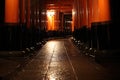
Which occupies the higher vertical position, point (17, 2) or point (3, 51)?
point (17, 2)

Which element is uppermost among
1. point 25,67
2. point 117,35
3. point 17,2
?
point 17,2

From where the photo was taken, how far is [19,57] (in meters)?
11.7

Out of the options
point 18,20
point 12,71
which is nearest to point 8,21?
point 18,20

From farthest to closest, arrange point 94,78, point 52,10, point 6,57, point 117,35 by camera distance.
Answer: point 52,10, point 6,57, point 117,35, point 94,78

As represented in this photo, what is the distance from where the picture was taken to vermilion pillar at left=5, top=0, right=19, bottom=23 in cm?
1202

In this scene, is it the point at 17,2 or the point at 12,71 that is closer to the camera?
the point at 12,71

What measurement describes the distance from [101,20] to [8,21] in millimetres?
3904

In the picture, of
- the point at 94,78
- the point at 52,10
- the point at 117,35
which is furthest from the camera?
the point at 52,10

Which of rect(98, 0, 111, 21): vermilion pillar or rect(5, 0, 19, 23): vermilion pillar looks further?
rect(5, 0, 19, 23): vermilion pillar

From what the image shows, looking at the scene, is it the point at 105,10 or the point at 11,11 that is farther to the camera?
the point at 11,11

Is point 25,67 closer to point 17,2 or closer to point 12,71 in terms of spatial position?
point 12,71

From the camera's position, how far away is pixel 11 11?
476 inches

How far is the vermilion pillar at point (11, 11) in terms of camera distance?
12016mm

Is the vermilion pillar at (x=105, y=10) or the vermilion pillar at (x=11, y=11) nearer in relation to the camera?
the vermilion pillar at (x=105, y=10)
